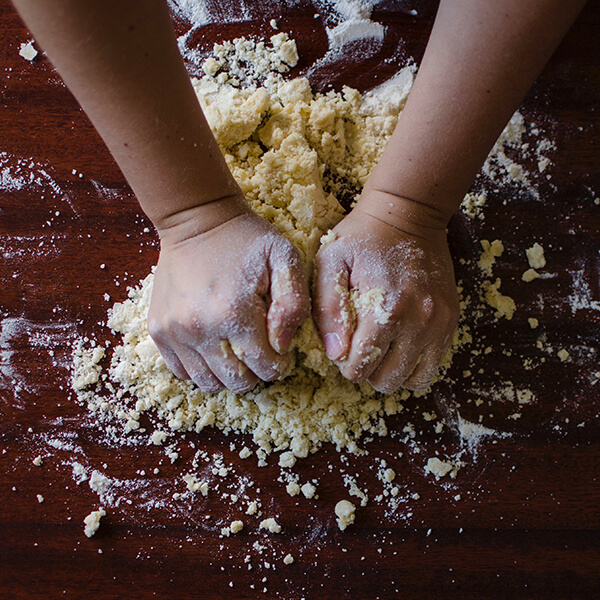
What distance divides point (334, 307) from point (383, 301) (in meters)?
0.06

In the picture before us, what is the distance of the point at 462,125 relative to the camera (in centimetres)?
60

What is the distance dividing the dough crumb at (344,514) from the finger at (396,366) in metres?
0.17

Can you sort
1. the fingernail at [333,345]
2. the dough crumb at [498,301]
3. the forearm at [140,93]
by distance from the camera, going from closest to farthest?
the forearm at [140,93] → the fingernail at [333,345] → the dough crumb at [498,301]

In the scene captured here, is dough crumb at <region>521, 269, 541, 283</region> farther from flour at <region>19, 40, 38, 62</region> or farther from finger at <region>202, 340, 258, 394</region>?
flour at <region>19, 40, 38, 62</region>

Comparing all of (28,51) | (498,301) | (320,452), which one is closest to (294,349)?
(320,452)

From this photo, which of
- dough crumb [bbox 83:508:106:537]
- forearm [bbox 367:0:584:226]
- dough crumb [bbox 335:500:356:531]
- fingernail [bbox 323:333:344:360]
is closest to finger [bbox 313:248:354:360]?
fingernail [bbox 323:333:344:360]

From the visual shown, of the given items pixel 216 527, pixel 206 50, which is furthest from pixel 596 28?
pixel 216 527

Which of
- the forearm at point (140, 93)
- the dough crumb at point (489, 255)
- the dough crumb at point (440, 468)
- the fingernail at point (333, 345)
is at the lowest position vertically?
the dough crumb at point (440, 468)

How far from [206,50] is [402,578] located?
2.54 ft

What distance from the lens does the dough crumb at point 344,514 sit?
0.68 metres

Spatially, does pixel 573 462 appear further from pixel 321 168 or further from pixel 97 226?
pixel 97 226

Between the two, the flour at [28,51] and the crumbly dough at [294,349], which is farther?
the flour at [28,51]

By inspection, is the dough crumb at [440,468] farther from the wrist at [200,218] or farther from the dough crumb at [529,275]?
the wrist at [200,218]

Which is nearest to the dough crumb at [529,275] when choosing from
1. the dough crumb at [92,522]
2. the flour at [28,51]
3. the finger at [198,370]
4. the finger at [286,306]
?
the finger at [286,306]
